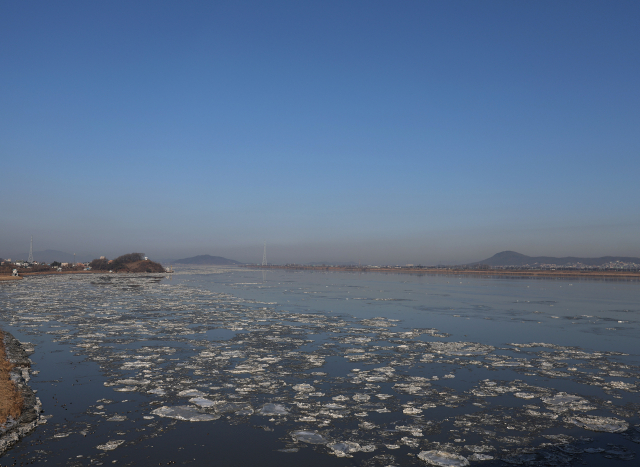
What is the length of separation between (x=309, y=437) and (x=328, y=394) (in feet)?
6.70

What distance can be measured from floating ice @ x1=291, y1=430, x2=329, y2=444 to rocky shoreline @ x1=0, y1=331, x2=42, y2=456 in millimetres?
3960

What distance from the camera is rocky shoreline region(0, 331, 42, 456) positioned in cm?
592

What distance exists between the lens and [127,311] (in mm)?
20766

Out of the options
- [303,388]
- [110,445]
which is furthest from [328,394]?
[110,445]

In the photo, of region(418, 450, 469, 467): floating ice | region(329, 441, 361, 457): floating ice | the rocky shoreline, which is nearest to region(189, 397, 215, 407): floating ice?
the rocky shoreline

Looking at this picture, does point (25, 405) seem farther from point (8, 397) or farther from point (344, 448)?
point (344, 448)

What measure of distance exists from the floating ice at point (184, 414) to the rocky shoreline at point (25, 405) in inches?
72.4

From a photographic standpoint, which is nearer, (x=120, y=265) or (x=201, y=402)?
(x=201, y=402)

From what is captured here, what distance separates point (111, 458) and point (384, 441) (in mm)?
3799

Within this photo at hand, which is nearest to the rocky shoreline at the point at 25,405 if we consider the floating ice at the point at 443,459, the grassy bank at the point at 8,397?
the grassy bank at the point at 8,397

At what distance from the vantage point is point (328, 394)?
27.3ft

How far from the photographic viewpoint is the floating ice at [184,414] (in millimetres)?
6953

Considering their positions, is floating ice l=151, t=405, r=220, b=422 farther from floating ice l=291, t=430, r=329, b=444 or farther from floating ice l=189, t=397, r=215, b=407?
floating ice l=291, t=430, r=329, b=444

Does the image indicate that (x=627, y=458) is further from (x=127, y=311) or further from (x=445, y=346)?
(x=127, y=311)
